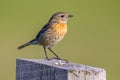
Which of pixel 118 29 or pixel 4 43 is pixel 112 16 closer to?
pixel 118 29

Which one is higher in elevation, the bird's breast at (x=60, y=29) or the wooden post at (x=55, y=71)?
the bird's breast at (x=60, y=29)

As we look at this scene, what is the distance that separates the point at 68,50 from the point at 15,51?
1242mm

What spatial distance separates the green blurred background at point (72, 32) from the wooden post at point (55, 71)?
5.01m

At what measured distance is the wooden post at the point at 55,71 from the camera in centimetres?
392

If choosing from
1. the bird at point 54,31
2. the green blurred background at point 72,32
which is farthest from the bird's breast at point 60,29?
the green blurred background at point 72,32

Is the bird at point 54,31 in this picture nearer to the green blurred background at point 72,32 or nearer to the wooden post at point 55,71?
the green blurred background at point 72,32

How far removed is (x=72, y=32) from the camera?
12.9 metres

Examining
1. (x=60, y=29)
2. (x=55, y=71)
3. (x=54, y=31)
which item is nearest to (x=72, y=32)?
(x=54, y=31)

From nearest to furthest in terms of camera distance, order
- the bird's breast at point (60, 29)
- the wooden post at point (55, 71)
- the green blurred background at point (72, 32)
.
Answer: the wooden post at point (55, 71)
the bird's breast at point (60, 29)
the green blurred background at point (72, 32)

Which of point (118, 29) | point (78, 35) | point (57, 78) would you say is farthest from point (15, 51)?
point (57, 78)

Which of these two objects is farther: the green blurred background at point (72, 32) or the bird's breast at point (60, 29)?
the green blurred background at point (72, 32)

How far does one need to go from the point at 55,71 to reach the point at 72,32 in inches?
350

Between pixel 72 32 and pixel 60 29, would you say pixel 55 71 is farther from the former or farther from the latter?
pixel 72 32

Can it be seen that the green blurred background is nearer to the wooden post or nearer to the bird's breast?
the bird's breast
